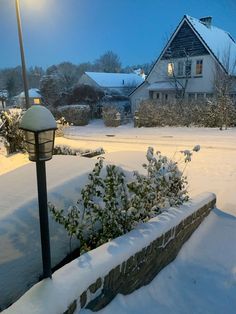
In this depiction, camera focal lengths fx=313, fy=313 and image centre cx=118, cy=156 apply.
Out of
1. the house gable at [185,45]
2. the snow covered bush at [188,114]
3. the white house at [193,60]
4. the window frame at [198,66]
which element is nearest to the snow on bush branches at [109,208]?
the snow covered bush at [188,114]

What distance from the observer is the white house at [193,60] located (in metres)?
23.7

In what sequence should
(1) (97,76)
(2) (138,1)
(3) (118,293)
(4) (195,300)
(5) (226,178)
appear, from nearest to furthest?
1. (3) (118,293)
2. (4) (195,300)
3. (5) (226,178)
4. (1) (97,76)
5. (2) (138,1)

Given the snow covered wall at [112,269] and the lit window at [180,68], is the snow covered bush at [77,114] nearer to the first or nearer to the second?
the lit window at [180,68]

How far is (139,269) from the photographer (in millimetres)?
3107

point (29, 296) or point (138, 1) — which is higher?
point (138, 1)

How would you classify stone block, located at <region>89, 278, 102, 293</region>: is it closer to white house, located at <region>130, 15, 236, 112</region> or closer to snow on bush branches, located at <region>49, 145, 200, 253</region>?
snow on bush branches, located at <region>49, 145, 200, 253</region>

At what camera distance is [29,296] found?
224 cm

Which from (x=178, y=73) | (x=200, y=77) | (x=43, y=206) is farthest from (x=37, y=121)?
(x=178, y=73)

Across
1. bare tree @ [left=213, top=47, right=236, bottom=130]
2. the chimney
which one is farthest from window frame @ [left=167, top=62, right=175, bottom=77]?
the chimney

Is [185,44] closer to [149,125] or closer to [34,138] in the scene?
[149,125]

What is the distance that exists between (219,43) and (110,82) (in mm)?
16308

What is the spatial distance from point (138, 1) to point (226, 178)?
182 meters

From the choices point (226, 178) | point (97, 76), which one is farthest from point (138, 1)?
point (226, 178)

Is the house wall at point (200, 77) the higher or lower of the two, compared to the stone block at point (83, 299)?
higher
